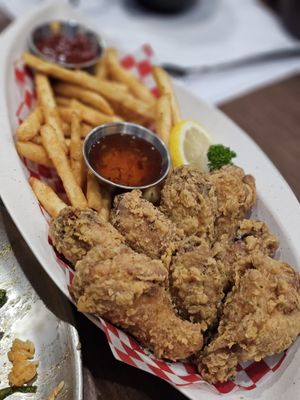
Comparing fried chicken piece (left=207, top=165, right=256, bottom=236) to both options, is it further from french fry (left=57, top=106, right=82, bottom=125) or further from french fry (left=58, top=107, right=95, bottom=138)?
french fry (left=57, top=106, right=82, bottom=125)

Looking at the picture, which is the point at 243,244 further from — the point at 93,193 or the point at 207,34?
the point at 207,34

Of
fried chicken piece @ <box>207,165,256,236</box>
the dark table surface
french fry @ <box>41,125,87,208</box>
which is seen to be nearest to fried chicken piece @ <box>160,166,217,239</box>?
fried chicken piece @ <box>207,165,256,236</box>

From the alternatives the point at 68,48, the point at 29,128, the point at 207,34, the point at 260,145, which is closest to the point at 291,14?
the point at 207,34

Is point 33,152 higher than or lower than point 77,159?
higher

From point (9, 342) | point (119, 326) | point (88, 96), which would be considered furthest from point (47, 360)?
point (88, 96)

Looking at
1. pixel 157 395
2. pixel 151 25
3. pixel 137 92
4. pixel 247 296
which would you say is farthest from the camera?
pixel 151 25

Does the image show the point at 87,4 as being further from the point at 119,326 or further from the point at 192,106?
the point at 119,326
